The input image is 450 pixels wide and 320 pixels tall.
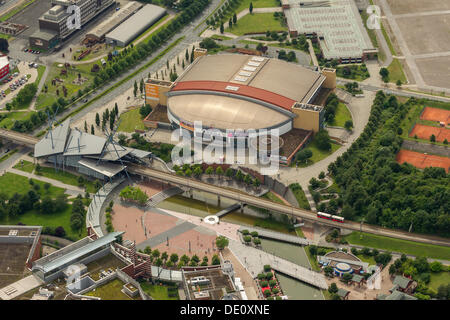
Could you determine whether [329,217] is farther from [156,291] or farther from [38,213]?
[38,213]

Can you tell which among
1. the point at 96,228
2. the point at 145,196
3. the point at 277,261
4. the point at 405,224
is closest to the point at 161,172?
the point at 145,196

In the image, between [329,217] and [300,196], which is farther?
[300,196]

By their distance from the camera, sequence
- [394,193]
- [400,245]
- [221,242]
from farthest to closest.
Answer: [394,193] < [221,242] < [400,245]

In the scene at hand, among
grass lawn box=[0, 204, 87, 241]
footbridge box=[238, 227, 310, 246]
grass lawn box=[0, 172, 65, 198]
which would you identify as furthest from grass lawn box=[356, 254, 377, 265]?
grass lawn box=[0, 172, 65, 198]

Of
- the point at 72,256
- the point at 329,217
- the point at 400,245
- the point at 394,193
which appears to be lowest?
the point at 400,245

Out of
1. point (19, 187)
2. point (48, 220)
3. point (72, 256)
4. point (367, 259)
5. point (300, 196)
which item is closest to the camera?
point (72, 256)

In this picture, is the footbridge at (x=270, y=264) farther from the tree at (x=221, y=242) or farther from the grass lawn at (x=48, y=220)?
the grass lawn at (x=48, y=220)

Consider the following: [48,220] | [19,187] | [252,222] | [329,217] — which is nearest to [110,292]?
[48,220]
